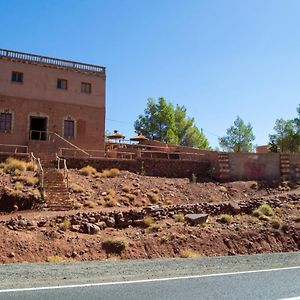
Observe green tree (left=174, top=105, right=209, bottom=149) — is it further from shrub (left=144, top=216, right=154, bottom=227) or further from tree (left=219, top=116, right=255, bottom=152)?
shrub (left=144, top=216, right=154, bottom=227)

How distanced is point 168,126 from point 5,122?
30092mm

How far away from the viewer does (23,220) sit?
18.8 metres

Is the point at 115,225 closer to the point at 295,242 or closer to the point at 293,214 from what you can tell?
the point at 295,242

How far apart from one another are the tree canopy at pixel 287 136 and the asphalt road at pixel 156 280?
39.7m

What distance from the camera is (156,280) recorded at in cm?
916

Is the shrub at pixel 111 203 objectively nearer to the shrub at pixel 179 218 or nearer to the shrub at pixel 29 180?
the shrub at pixel 29 180

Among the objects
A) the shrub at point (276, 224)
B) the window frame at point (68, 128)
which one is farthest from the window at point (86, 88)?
the shrub at point (276, 224)

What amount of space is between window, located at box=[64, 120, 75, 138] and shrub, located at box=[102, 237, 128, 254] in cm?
2134

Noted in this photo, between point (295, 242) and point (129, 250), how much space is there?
8.31m

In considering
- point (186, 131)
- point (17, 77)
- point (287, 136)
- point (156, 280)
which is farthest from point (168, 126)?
point (156, 280)

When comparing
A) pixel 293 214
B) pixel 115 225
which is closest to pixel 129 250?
pixel 115 225

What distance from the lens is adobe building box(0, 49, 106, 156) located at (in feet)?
116

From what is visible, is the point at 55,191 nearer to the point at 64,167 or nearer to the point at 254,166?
the point at 64,167

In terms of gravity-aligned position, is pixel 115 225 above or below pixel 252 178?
below
